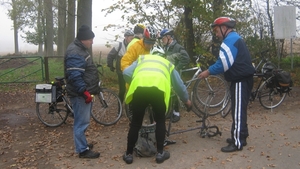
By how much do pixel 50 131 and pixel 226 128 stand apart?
3.54 metres

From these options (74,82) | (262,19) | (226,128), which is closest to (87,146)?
(74,82)

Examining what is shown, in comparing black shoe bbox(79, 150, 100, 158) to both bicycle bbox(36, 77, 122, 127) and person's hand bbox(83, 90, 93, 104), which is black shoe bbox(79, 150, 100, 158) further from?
bicycle bbox(36, 77, 122, 127)

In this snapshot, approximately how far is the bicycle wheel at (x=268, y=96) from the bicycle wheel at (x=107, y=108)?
330 centimetres

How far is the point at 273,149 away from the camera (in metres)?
5.79

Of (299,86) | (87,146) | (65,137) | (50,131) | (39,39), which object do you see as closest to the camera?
(87,146)

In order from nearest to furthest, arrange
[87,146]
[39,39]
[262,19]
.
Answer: [87,146], [262,19], [39,39]

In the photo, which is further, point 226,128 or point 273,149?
point 226,128

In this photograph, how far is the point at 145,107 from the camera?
502cm

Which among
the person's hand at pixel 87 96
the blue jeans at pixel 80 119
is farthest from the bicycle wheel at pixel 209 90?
the person's hand at pixel 87 96

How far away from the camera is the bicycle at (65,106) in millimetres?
7480

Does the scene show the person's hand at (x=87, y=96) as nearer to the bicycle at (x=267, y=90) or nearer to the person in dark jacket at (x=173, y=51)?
the person in dark jacket at (x=173, y=51)

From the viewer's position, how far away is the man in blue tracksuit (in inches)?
220

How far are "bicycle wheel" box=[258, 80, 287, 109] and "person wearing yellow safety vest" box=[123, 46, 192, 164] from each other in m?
3.60

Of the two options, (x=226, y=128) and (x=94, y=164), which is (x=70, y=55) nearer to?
(x=94, y=164)
